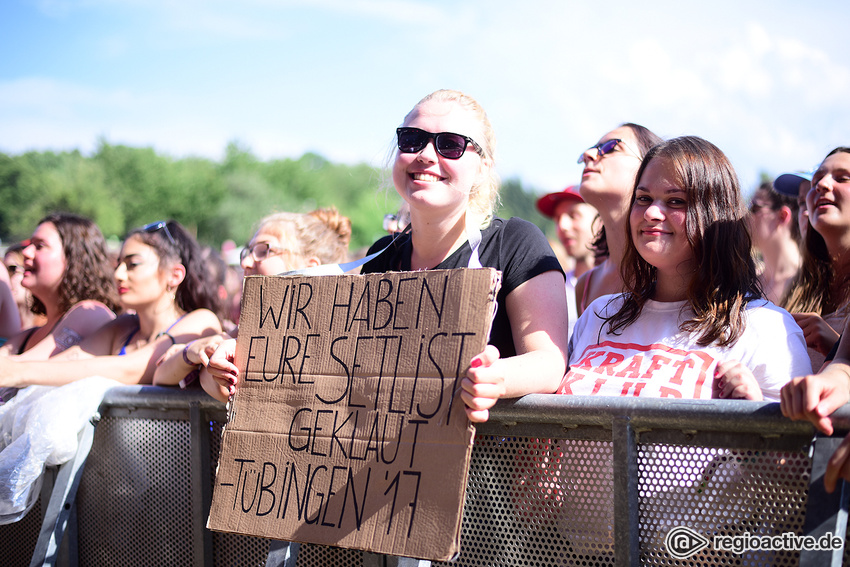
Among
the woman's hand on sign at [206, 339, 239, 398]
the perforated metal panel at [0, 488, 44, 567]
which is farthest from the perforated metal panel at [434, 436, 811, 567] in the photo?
the perforated metal panel at [0, 488, 44, 567]

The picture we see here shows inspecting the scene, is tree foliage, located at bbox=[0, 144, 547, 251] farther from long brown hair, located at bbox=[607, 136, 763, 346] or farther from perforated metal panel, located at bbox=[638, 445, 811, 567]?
perforated metal panel, located at bbox=[638, 445, 811, 567]

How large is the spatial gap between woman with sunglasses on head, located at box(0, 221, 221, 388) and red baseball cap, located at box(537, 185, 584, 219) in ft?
10.00

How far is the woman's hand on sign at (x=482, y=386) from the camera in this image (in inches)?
68.6

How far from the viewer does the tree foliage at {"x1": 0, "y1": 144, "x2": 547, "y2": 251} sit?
6358 centimetres

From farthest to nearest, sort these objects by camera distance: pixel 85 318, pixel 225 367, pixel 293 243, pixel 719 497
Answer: pixel 85 318
pixel 293 243
pixel 225 367
pixel 719 497

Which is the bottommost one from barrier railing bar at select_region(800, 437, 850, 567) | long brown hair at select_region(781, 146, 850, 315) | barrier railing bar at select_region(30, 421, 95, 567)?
barrier railing bar at select_region(30, 421, 95, 567)

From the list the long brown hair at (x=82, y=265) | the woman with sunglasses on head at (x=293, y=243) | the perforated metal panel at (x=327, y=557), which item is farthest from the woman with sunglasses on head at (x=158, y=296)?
the perforated metal panel at (x=327, y=557)

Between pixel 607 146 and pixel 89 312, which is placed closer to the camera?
pixel 607 146

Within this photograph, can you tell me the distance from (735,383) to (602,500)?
1.56 feet

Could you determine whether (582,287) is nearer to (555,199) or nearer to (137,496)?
(555,199)

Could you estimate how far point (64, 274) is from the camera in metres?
4.38

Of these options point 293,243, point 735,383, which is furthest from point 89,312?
point 735,383

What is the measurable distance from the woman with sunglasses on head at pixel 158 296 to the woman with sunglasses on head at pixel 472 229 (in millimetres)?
1394

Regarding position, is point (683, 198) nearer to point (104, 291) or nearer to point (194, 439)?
point (194, 439)
